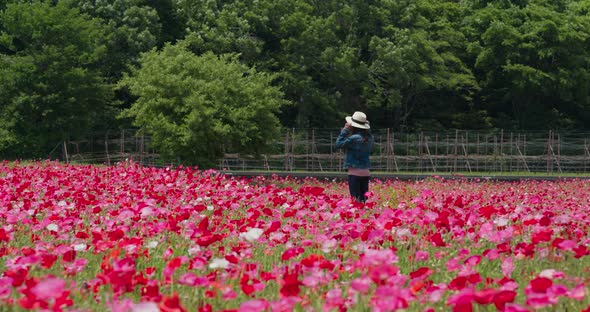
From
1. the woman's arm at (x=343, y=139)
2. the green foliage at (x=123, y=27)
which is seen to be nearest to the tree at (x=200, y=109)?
the green foliage at (x=123, y=27)

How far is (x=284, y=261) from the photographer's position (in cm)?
519

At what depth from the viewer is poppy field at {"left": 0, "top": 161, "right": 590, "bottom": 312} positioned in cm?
304

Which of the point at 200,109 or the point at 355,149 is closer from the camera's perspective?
the point at 355,149

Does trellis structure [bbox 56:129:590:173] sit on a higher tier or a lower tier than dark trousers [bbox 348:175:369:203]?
lower

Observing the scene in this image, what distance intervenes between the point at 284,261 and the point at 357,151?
Result: 6.58 m

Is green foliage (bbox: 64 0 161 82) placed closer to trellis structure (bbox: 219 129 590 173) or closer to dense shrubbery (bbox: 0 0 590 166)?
dense shrubbery (bbox: 0 0 590 166)

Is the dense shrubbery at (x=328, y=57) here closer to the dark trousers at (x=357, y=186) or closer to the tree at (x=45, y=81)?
→ the tree at (x=45, y=81)

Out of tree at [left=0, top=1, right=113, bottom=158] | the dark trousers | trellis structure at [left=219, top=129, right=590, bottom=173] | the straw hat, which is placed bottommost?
trellis structure at [left=219, top=129, right=590, bottom=173]

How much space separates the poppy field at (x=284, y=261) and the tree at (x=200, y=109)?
18738 millimetres

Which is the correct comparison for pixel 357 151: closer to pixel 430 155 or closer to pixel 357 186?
pixel 357 186

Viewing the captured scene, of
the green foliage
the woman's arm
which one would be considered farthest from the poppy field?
the green foliage

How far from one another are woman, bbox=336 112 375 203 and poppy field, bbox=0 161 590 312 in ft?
11.9

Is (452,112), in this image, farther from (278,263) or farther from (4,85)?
(278,263)

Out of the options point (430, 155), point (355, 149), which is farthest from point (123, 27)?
point (355, 149)
